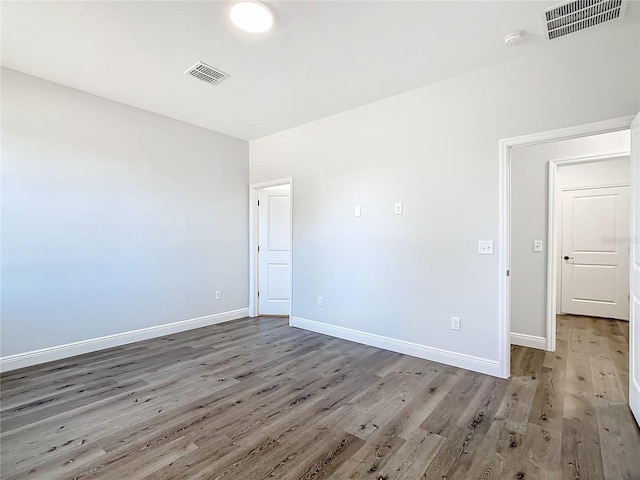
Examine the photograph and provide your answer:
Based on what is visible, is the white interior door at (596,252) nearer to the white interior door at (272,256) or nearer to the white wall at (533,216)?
the white wall at (533,216)

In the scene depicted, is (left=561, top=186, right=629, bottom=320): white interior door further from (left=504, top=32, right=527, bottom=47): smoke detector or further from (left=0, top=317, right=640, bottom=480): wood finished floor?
→ (left=504, top=32, right=527, bottom=47): smoke detector

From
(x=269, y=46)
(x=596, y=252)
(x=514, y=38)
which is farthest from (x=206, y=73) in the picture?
(x=596, y=252)

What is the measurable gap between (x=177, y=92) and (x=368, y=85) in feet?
6.56

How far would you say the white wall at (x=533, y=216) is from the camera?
3.46m

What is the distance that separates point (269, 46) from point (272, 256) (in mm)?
3167

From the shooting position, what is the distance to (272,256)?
5.06 meters

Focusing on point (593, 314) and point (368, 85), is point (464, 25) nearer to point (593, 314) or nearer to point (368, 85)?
point (368, 85)

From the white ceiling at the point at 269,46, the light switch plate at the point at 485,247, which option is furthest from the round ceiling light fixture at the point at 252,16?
the light switch plate at the point at 485,247

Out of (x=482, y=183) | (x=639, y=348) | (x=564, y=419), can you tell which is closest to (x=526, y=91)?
(x=482, y=183)

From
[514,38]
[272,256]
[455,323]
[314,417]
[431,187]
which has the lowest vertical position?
[314,417]

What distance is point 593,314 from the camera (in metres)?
4.89

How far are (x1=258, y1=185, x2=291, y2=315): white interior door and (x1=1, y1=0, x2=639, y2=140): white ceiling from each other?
183cm

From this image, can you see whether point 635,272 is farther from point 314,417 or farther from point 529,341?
point 314,417

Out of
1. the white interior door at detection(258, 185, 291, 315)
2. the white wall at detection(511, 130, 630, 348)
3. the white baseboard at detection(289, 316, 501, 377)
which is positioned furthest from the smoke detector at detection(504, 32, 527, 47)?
the white interior door at detection(258, 185, 291, 315)
